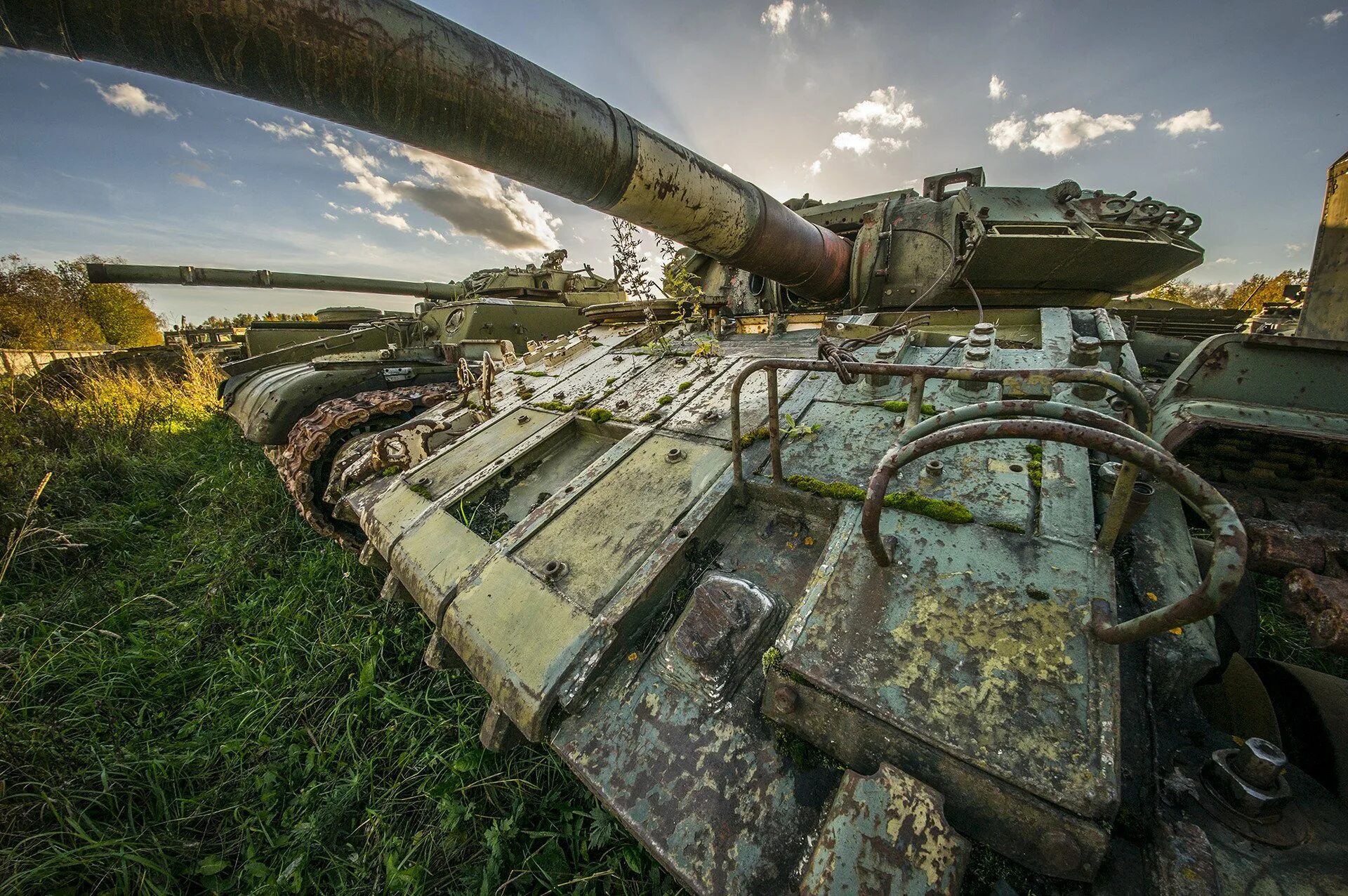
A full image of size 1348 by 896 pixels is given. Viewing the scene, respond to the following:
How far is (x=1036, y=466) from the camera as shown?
183cm

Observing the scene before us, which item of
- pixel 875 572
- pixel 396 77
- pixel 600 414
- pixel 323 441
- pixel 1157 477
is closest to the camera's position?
pixel 1157 477

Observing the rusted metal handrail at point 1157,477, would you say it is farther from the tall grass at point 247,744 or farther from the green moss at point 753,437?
the tall grass at point 247,744

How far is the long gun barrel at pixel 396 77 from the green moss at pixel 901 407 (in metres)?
1.44

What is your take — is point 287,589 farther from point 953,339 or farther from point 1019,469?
point 953,339

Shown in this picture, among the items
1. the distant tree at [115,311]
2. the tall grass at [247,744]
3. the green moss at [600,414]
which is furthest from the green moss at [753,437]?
the distant tree at [115,311]

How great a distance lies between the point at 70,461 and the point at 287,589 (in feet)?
14.9

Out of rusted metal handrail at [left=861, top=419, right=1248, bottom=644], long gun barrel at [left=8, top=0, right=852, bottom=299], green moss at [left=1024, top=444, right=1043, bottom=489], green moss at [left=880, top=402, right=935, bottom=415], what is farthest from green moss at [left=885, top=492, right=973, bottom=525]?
long gun barrel at [left=8, top=0, right=852, bottom=299]

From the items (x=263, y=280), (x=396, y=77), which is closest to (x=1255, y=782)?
(x=396, y=77)

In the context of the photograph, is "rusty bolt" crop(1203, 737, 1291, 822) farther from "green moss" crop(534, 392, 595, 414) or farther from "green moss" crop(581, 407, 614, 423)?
"green moss" crop(534, 392, 595, 414)

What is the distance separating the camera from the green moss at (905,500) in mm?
1658

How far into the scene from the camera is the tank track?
3.71 meters

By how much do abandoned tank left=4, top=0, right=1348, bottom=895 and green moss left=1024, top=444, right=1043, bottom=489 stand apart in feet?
0.05

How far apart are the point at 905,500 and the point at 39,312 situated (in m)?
36.5

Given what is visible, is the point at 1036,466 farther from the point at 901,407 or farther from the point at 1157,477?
the point at 1157,477
